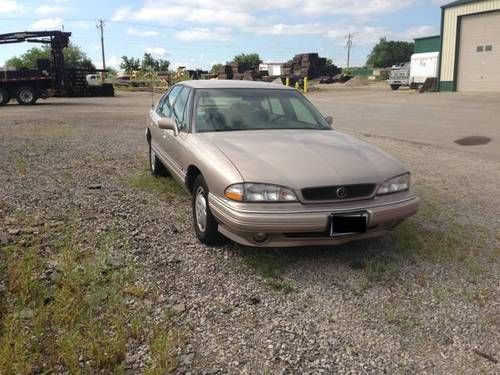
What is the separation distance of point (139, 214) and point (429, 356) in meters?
3.31

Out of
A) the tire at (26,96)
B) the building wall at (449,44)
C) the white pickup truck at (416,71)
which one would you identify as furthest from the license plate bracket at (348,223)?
the white pickup truck at (416,71)

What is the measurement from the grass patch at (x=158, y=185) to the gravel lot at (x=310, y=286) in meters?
0.06

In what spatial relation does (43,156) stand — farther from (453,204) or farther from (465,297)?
(465,297)

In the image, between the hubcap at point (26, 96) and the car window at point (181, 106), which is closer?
the car window at point (181, 106)

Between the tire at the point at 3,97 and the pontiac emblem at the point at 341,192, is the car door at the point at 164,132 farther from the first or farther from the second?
A: the tire at the point at 3,97

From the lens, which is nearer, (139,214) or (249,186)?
(249,186)

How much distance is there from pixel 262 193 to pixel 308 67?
4479cm

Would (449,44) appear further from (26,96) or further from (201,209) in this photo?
(201,209)

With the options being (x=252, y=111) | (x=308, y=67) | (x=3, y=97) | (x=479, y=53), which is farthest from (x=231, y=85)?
(x=308, y=67)

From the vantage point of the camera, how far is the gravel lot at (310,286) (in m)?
2.73

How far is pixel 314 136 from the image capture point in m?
4.63

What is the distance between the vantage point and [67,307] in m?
3.08

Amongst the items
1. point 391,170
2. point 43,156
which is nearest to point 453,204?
point 391,170

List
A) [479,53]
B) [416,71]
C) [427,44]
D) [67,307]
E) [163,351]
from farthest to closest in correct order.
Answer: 1. [427,44]
2. [416,71]
3. [479,53]
4. [67,307]
5. [163,351]
